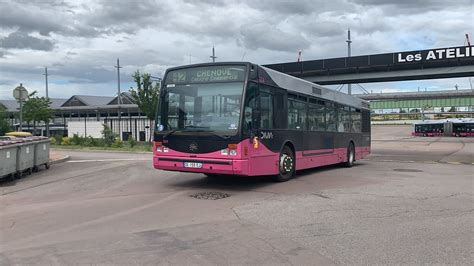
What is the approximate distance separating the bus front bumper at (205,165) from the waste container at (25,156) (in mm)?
5104

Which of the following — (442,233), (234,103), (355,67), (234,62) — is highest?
(355,67)

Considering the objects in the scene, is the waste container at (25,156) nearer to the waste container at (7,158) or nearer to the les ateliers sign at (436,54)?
the waste container at (7,158)

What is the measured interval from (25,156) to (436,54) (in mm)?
24371

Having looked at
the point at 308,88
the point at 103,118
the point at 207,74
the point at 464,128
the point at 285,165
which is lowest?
the point at 464,128

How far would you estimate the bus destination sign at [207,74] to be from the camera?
10.8 metres

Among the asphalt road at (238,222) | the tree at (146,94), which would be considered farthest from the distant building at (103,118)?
the asphalt road at (238,222)

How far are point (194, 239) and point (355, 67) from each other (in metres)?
27.1

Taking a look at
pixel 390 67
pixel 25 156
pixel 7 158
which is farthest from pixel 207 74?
pixel 390 67

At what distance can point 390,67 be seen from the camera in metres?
31.2

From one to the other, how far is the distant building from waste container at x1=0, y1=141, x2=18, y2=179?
87.1 ft

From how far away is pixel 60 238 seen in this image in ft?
20.9

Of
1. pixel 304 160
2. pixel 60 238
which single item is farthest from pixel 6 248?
pixel 304 160

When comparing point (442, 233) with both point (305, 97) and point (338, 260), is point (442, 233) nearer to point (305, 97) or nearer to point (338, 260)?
point (338, 260)

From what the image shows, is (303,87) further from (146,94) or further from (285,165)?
(146,94)
